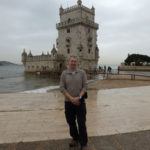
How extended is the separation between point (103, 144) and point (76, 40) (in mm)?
42986

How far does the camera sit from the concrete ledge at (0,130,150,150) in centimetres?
296

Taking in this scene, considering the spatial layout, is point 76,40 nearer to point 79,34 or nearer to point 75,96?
point 79,34

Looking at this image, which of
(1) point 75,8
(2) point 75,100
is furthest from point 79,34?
(2) point 75,100

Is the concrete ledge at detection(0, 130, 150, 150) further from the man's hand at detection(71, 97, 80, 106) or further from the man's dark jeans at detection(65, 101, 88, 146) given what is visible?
the man's hand at detection(71, 97, 80, 106)

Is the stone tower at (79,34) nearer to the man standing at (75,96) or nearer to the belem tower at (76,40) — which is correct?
the belem tower at (76,40)

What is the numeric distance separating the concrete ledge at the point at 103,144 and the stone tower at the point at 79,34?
40.1 m

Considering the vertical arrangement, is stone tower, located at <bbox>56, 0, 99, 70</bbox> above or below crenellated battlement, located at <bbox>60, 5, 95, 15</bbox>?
below

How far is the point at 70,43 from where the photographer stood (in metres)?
45.8

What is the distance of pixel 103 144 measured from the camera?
10.0ft

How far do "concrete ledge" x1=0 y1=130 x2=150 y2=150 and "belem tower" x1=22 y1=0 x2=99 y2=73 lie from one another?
40.1 meters

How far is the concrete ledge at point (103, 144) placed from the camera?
296 centimetres

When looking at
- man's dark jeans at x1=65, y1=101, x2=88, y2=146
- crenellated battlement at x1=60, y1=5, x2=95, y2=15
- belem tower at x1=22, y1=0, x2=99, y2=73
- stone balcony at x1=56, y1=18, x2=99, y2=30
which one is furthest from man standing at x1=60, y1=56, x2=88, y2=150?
crenellated battlement at x1=60, y1=5, x2=95, y2=15

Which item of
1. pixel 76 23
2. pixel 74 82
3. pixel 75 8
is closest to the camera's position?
pixel 74 82

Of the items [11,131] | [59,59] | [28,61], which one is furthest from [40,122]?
[28,61]
